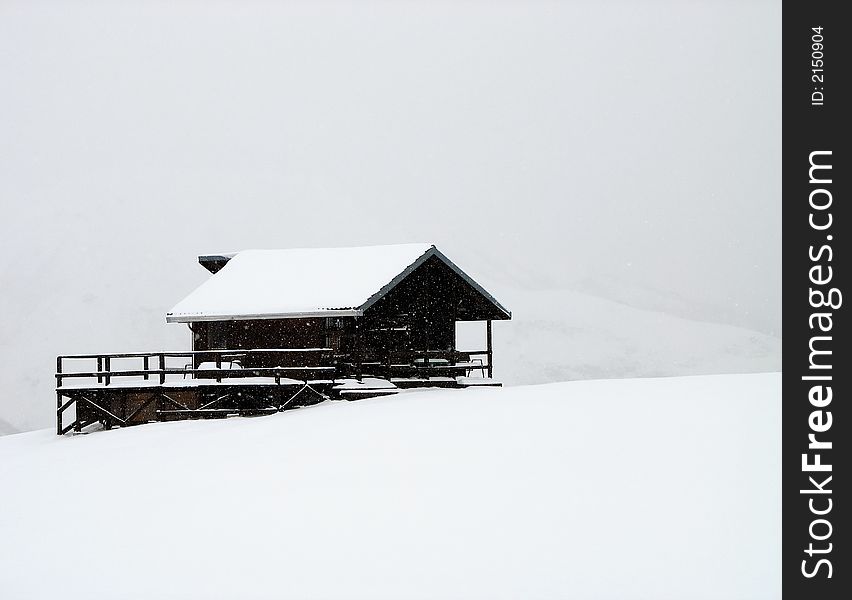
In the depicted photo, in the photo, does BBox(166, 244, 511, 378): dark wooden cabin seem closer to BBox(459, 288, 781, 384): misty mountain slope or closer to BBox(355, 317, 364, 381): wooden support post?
BBox(355, 317, 364, 381): wooden support post

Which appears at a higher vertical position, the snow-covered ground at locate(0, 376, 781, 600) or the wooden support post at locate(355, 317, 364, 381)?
the wooden support post at locate(355, 317, 364, 381)

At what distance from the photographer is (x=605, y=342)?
370 ft

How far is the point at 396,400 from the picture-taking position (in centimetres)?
2481

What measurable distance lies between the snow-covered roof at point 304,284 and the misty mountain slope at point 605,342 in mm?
72556

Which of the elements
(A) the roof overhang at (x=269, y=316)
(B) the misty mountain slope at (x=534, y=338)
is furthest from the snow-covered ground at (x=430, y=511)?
(B) the misty mountain slope at (x=534, y=338)

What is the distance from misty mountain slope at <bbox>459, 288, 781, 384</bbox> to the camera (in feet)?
354

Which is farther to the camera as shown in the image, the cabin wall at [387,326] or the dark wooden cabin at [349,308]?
the cabin wall at [387,326]

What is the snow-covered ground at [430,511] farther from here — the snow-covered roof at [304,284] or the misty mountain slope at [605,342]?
the misty mountain slope at [605,342]

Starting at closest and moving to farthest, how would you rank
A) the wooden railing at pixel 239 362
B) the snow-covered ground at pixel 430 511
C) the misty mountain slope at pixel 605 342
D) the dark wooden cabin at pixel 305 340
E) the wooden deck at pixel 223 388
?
1. the snow-covered ground at pixel 430 511
2. the wooden deck at pixel 223 388
3. the wooden railing at pixel 239 362
4. the dark wooden cabin at pixel 305 340
5. the misty mountain slope at pixel 605 342

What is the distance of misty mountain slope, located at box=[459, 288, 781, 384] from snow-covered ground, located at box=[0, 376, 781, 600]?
85.9 m

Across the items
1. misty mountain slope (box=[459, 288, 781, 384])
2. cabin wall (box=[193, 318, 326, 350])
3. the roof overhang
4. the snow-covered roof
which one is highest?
the snow-covered roof

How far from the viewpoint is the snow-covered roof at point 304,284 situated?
28234 mm

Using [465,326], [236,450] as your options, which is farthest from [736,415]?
[465,326]

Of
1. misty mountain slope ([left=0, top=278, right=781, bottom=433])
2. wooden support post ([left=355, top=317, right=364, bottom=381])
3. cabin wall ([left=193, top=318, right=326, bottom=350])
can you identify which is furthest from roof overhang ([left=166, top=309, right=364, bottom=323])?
misty mountain slope ([left=0, top=278, right=781, bottom=433])
